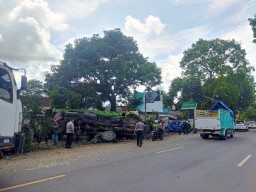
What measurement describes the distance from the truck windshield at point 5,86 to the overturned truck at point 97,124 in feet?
35.8

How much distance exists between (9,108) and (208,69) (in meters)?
45.0

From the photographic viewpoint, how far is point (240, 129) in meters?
47.8

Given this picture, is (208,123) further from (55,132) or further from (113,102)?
(55,132)

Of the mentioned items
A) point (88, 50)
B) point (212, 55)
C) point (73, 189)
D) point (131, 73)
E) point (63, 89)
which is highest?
point (212, 55)

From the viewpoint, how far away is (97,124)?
70.6 feet

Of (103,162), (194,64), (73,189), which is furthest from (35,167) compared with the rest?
(194,64)

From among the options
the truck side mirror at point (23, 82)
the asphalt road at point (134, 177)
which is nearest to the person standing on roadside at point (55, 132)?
the asphalt road at point (134, 177)

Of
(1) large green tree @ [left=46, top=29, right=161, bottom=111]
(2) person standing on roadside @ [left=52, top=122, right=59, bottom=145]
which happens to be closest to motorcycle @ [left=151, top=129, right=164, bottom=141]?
(1) large green tree @ [left=46, top=29, right=161, bottom=111]

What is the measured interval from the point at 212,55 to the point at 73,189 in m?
45.5

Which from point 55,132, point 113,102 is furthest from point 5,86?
point 113,102

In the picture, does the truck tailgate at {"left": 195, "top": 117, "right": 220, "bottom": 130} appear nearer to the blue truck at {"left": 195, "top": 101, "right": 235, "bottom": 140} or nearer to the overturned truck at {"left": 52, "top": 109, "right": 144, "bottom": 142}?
the blue truck at {"left": 195, "top": 101, "right": 235, "bottom": 140}

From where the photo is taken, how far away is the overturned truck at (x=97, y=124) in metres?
20.4

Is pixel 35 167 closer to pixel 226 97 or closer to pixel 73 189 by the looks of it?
pixel 73 189

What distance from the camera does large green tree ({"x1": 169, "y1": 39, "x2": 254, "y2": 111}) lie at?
155 feet
